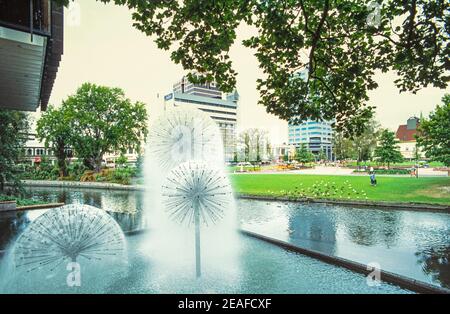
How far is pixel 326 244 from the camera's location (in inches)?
401

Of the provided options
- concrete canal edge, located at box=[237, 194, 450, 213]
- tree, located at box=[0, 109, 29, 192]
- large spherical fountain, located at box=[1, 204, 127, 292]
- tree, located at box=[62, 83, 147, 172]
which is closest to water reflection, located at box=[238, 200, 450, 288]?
concrete canal edge, located at box=[237, 194, 450, 213]

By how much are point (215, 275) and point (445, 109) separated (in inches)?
901

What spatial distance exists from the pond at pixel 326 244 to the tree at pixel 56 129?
26293 mm

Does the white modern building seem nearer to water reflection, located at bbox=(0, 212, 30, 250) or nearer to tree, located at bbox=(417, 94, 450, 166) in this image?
tree, located at bbox=(417, 94, 450, 166)

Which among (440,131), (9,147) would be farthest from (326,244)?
(9,147)

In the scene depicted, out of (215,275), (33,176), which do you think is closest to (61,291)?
(215,275)

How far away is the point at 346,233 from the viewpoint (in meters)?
11.9

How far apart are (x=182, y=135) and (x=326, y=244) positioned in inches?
319

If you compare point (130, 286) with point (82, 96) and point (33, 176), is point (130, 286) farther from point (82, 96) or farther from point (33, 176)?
point (33, 176)

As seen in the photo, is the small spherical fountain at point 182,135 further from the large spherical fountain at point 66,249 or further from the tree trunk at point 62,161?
the tree trunk at point 62,161

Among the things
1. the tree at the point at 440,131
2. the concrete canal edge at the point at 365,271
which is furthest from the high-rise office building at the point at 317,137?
the concrete canal edge at the point at 365,271

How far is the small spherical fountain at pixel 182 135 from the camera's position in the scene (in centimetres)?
1462

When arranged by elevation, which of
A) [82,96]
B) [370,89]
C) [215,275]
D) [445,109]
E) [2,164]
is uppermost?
[82,96]

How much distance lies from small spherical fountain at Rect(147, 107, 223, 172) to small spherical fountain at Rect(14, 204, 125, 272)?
7727 mm
